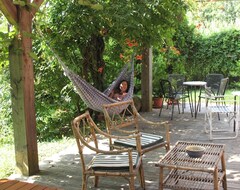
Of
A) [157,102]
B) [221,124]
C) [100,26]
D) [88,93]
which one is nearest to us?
[88,93]

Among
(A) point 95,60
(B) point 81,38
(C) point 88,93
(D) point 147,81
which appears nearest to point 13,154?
(C) point 88,93

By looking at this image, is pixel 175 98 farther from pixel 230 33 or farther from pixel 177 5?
pixel 230 33

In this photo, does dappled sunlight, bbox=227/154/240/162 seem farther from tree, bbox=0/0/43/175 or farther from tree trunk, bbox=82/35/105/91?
tree trunk, bbox=82/35/105/91

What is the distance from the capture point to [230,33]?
8.30 meters

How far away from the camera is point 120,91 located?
4.76 metres

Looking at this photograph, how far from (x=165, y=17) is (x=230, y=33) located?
4268mm

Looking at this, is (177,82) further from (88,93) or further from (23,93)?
(23,93)

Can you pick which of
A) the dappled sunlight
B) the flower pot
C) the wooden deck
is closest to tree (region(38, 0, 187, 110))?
the flower pot

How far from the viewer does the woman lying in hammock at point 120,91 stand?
15.3ft

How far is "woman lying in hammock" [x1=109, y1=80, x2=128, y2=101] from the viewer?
465 centimetres

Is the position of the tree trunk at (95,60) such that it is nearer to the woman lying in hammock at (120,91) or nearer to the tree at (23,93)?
the woman lying in hammock at (120,91)

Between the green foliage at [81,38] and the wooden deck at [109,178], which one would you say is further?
the green foliage at [81,38]

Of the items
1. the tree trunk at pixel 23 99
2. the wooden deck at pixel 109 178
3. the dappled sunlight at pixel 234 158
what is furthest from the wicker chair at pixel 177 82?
the tree trunk at pixel 23 99

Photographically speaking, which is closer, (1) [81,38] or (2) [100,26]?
(2) [100,26]
